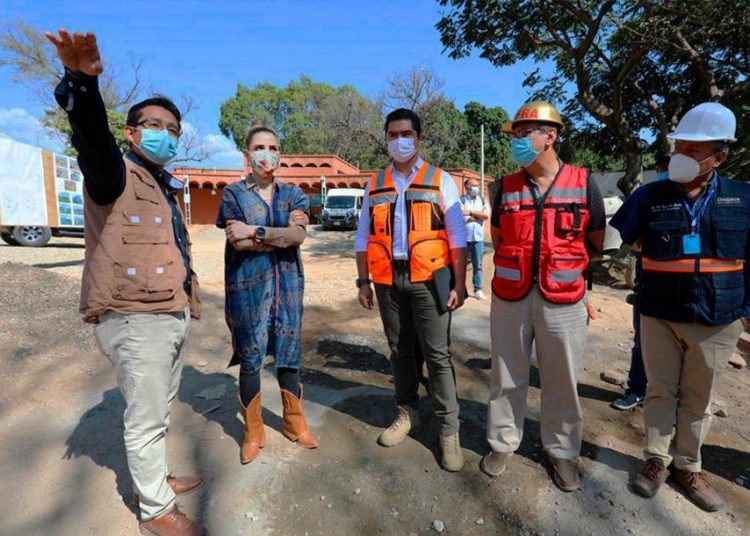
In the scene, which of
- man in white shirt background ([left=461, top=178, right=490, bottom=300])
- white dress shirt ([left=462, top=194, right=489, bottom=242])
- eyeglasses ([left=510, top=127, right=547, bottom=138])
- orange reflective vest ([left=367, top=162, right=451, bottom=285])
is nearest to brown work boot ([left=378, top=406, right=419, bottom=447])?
orange reflective vest ([left=367, top=162, right=451, bottom=285])

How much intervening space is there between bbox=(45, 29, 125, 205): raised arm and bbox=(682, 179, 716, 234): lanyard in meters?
2.73

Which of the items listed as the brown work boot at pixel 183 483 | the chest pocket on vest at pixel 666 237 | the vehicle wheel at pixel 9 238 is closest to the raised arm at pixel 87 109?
the brown work boot at pixel 183 483

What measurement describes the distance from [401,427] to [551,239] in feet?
5.05

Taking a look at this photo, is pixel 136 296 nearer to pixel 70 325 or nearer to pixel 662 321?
pixel 662 321

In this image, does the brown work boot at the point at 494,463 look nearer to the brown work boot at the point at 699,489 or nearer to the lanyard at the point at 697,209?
the brown work boot at the point at 699,489

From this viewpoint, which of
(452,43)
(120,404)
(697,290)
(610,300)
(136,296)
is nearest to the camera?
(136,296)

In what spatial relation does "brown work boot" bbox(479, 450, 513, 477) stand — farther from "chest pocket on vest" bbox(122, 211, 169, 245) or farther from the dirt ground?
"chest pocket on vest" bbox(122, 211, 169, 245)

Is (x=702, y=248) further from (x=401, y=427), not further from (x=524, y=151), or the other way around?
(x=401, y=427)

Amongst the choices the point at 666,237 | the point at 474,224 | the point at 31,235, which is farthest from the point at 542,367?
the point at 31,235

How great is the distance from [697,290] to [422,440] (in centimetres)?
180

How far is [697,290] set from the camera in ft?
7.45

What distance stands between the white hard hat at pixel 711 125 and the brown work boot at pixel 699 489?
5.92 feet

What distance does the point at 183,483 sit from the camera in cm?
252

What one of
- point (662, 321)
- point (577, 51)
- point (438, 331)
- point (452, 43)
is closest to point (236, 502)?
point (438, 331)
